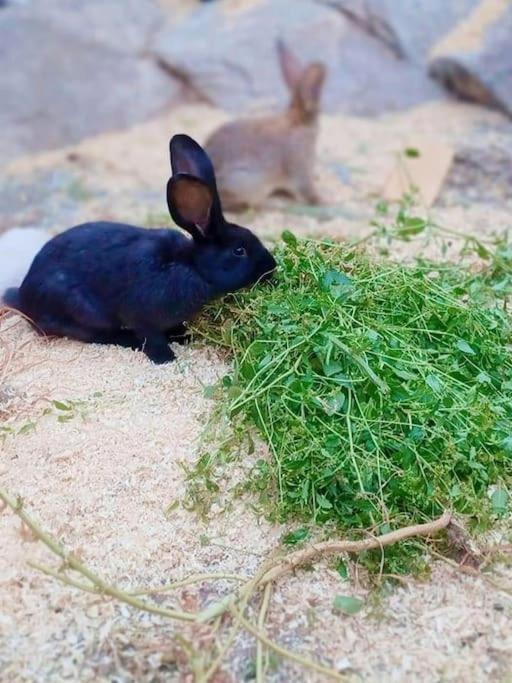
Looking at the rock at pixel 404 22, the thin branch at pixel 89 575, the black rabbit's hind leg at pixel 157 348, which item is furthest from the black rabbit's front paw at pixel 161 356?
the rock at pixel 404 22

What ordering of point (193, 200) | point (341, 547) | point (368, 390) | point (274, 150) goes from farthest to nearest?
point (274, 150) < point (193, 200) < point (368, 390) < point (341, 547)

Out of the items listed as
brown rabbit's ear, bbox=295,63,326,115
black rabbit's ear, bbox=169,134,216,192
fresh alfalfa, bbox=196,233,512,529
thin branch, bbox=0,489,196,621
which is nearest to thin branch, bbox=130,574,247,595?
thin branch, bbox=0,489,196,621

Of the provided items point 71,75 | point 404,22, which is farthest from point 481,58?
point 71,75

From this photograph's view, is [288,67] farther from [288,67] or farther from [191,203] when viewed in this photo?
[191,203]

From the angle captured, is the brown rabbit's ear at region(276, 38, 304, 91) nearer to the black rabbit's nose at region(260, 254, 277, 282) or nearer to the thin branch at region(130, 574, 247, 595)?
the black rabbit's nose at region(260, 254, 277, 282)

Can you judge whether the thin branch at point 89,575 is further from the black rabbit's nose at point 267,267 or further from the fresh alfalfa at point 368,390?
the black rabbit's nose at point 267,267

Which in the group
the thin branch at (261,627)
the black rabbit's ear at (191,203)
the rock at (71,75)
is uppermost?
the black rabbit's ear at (191,203)

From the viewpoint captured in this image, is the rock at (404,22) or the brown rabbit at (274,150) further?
the rock at (404,22)
